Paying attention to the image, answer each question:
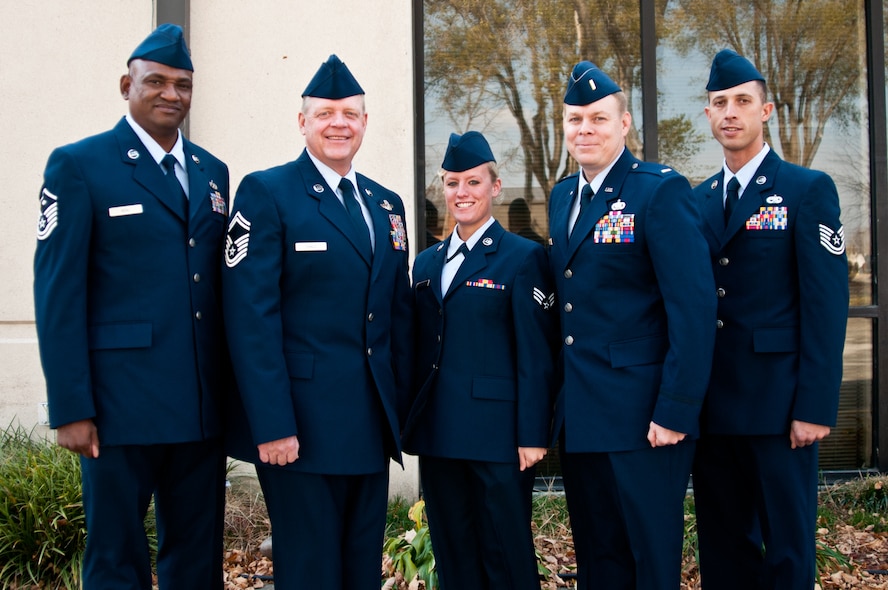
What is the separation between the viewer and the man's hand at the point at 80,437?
2.32 meters

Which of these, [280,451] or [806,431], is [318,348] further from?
[806,431]

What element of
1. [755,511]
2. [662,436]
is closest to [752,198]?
[662,436]

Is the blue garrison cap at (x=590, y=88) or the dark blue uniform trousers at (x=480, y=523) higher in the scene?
the blue garrison cap at (x=590, y=88)

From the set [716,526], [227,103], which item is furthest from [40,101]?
[716,526]

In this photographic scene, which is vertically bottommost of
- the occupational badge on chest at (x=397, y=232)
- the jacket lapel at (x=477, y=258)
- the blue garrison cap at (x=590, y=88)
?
the jacket lapel at (x=477, y=258)

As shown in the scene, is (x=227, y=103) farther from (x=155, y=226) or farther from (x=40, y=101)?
(x=155, y=226)

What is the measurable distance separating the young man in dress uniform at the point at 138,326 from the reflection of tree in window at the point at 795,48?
12.2ft

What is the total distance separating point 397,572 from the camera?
3631 millimetres

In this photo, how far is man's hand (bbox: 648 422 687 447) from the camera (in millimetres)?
2520

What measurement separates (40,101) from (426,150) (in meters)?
2.23

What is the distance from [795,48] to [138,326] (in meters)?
4.57

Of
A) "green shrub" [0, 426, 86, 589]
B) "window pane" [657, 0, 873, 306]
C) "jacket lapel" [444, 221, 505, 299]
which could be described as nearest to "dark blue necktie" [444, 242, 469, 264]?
"jacket lapel" [444, 221, 505, 299]

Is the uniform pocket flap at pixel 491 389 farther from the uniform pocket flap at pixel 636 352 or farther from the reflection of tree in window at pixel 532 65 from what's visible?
the reflection of tree in window at pixel 532 65

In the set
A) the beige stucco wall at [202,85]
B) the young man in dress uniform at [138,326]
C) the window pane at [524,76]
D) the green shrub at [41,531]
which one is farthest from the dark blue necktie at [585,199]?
the green shrub at [41,531]
